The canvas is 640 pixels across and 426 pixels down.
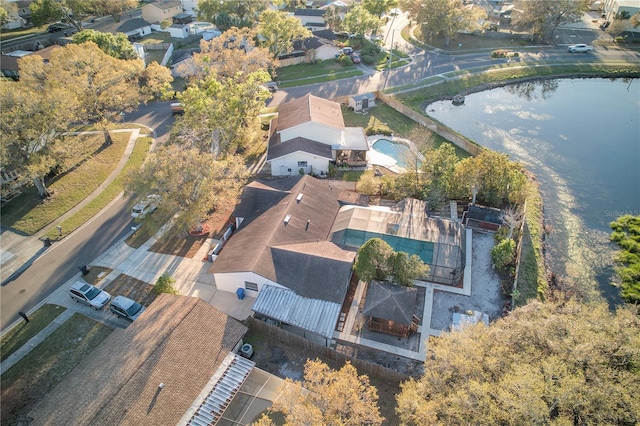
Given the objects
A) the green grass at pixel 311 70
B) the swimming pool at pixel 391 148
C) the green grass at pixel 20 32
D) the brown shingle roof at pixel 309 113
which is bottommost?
the swimming pool at pixel 391 148

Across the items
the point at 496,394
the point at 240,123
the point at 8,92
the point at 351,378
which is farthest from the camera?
the point at 240,123

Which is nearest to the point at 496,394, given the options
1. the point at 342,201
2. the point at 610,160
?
the point at 342,201

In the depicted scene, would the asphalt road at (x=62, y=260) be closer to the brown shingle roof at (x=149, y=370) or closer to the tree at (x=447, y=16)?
the brown shingle roof at (x=149, y=370)

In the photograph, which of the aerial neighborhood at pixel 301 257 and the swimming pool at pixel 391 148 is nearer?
the aerial neighborhood at pixel 301 257

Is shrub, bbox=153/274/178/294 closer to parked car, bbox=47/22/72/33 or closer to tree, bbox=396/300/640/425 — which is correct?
tree, bbox=396/300/640/425

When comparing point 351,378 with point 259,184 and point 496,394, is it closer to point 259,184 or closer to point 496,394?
point 496,394

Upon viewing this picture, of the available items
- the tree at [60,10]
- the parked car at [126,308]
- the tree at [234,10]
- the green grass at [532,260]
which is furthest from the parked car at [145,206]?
the tree at [60,10]

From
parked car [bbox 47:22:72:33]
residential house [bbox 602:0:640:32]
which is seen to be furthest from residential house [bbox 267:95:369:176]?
parked car [bbox 47:22:72:33]
